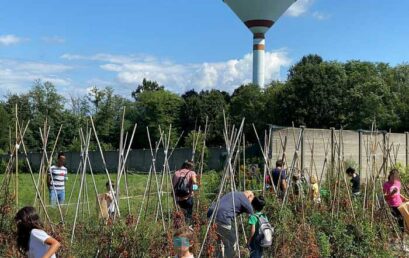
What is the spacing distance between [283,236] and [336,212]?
1.72 metres

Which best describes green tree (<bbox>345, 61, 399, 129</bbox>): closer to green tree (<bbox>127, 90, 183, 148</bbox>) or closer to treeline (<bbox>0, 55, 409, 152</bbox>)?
treeline (<bbox>0, 55, 409, 152</bbox>)

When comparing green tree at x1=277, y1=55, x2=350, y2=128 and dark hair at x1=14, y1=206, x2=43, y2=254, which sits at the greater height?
green tree at x1=277, y1=55, x2=350, y2=128

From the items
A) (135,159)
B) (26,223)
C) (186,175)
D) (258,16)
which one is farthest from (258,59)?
(26,223)

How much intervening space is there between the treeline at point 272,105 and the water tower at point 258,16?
4.40 m

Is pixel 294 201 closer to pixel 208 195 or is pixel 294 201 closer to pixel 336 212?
pixel 336 212

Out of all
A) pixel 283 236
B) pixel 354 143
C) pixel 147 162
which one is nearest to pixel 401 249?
pixel 283 236

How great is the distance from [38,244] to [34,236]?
0.22 feet

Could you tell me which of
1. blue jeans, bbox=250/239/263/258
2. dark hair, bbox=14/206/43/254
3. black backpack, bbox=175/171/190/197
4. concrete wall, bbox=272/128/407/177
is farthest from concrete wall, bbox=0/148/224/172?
dark hair, bbox=14/206/43/254

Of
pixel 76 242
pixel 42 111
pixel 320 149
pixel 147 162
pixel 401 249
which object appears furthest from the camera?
pixel 42 111

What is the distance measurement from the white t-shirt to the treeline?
52.9 ft

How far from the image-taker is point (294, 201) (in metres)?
7.98

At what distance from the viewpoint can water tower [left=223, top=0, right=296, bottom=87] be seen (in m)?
44.8

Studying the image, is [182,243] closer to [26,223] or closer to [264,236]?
[26,223]

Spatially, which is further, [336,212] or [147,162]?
[147,162]
